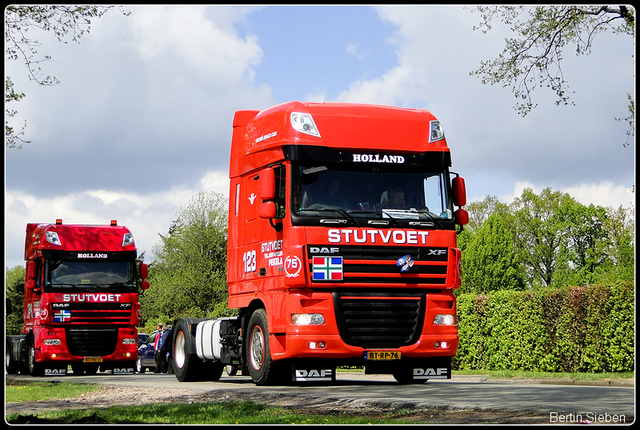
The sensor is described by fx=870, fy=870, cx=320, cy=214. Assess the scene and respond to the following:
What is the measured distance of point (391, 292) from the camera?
1332 cm

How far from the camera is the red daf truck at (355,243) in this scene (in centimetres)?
1305

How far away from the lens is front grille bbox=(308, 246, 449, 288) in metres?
13.1

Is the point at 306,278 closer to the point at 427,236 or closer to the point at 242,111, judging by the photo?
the point at 427,236

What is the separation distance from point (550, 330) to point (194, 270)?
29.5m

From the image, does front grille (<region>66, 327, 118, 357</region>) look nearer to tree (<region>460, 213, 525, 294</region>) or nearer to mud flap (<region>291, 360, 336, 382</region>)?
mud flap (<region>291, 360, 336, 382</region>)

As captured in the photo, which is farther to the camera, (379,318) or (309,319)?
(379,318)

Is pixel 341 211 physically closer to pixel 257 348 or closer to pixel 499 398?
pixel 257 348

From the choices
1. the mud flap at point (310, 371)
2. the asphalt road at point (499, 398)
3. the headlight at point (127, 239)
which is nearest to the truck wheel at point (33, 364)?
the headlight at point (127, 239)

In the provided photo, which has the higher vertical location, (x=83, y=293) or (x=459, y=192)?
(x=459, y=192)

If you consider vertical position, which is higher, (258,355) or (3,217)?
(3,217)

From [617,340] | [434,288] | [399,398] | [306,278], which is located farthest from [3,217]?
[617,340]

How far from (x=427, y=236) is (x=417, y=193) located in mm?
736

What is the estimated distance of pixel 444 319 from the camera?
1373 centimetres

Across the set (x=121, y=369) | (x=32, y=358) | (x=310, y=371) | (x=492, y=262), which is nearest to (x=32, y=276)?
(x=32, y=358)
